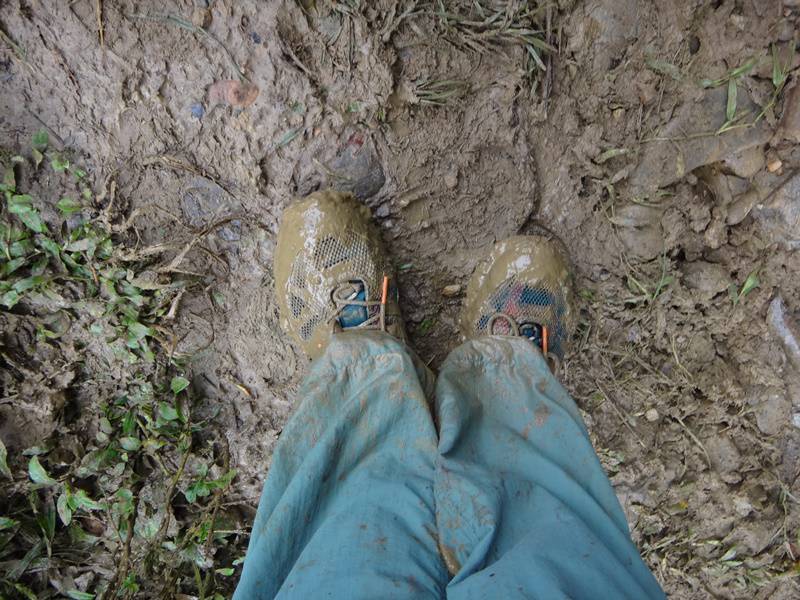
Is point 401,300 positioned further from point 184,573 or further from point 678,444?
point 184,573

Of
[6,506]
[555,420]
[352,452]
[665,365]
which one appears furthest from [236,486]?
[665,365]

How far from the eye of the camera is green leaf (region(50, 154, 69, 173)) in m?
1.52

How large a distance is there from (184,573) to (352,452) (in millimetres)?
1032

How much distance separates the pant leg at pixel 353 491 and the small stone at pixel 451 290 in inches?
18.5

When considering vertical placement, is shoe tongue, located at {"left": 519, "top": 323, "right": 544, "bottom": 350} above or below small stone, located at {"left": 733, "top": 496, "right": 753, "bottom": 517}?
above

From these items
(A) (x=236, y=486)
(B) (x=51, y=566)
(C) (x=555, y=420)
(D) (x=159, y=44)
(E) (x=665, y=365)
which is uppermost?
(D) (x=159, y=44)

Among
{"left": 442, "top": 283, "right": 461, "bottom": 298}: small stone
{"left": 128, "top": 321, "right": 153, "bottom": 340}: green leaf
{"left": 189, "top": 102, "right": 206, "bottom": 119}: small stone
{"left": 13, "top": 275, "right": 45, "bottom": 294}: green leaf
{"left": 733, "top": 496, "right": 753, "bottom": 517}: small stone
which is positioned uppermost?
{"left": 189, "top": 102, "right": 206, "bottom": 119}: small stone

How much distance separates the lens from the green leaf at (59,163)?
4.99 ft

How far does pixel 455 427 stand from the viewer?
1.18 meters

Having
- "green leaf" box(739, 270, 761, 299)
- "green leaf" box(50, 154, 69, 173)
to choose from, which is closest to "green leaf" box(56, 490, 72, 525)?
"green leaf" box(50, 154, 69, 173)

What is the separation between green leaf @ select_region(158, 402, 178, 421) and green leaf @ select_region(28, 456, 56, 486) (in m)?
0.36

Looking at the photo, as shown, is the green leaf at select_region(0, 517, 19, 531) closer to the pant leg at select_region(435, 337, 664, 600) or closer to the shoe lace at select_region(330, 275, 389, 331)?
the shoe lace at select_region(330, 275, 389, 331)

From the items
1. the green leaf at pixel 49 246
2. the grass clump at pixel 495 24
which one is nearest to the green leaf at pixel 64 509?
the green leaf at pixel 49 246

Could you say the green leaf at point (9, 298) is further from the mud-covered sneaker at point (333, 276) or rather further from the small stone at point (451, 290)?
the small stone at point (451, 290)
